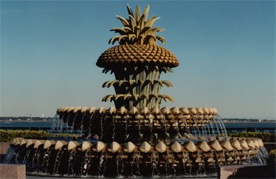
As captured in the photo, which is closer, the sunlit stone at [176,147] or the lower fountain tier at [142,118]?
the sunlit stone at [176,147]

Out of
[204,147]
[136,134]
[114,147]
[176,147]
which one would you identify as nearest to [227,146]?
[204,147]

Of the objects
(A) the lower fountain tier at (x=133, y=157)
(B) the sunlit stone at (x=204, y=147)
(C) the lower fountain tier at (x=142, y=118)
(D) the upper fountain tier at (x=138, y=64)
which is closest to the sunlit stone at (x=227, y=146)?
(A) the lower fountain tier at (x=133, y=157)

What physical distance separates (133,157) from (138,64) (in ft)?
18.5

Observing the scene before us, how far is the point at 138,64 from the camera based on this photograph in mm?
17391

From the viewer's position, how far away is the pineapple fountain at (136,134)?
44.9 ft

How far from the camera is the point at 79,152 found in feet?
45.7

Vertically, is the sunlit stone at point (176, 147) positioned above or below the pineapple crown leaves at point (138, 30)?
below

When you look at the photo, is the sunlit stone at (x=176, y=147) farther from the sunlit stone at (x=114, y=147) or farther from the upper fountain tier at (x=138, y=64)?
the upper fountain tier at (x=138, y=64)

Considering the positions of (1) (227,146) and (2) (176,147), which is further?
(1) (227,146)

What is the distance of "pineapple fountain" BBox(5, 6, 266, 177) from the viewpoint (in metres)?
13.7

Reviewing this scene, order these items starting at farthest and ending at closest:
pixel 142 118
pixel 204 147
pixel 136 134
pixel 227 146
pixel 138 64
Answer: pixel 138 64
pixel 136 134
pixel 142 118
pixel 227 146
pixel 204 147

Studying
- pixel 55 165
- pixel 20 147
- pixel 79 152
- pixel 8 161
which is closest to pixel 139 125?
pixel 79 152

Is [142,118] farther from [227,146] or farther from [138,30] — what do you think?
[138,30]

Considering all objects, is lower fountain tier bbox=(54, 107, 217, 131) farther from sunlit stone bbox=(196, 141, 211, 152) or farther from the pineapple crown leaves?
the pineapple crown leaves
